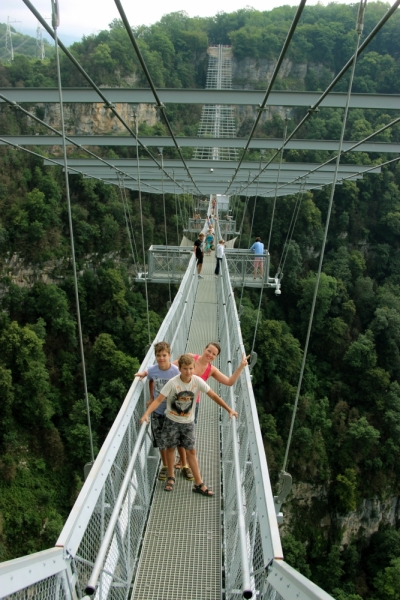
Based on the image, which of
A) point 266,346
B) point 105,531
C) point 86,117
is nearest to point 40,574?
point 105,531

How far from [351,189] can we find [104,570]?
30.9 m

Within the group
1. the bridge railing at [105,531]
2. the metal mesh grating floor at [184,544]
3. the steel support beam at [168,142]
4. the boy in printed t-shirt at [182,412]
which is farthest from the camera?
the steel support beam at [168,142]

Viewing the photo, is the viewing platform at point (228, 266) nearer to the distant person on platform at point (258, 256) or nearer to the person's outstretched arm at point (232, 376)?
the distant person on platform at point (258, 256)

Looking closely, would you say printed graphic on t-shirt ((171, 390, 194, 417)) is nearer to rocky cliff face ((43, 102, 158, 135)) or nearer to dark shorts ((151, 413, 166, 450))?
dark shorts ((151, 413, 166, 450))

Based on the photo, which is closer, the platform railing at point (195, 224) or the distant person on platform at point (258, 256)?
the distant person on platform at point (258, 256)

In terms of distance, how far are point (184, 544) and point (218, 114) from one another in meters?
45.1

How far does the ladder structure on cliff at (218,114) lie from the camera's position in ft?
118

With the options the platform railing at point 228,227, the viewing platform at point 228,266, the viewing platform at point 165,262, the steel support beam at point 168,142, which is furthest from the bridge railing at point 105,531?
the platform railing at point 228,227

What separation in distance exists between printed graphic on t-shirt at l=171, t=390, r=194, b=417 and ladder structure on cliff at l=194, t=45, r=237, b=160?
28.8m

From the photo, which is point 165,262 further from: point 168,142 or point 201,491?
point 201,491

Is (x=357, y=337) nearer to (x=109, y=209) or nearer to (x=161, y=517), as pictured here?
(x=109, y=209)

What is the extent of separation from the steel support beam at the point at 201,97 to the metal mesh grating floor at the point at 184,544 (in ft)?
12.7

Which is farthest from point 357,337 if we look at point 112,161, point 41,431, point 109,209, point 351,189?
point 112,161

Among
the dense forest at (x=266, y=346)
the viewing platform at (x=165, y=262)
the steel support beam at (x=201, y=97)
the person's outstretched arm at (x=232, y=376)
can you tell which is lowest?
the dense forest at (x=266, y=346)
